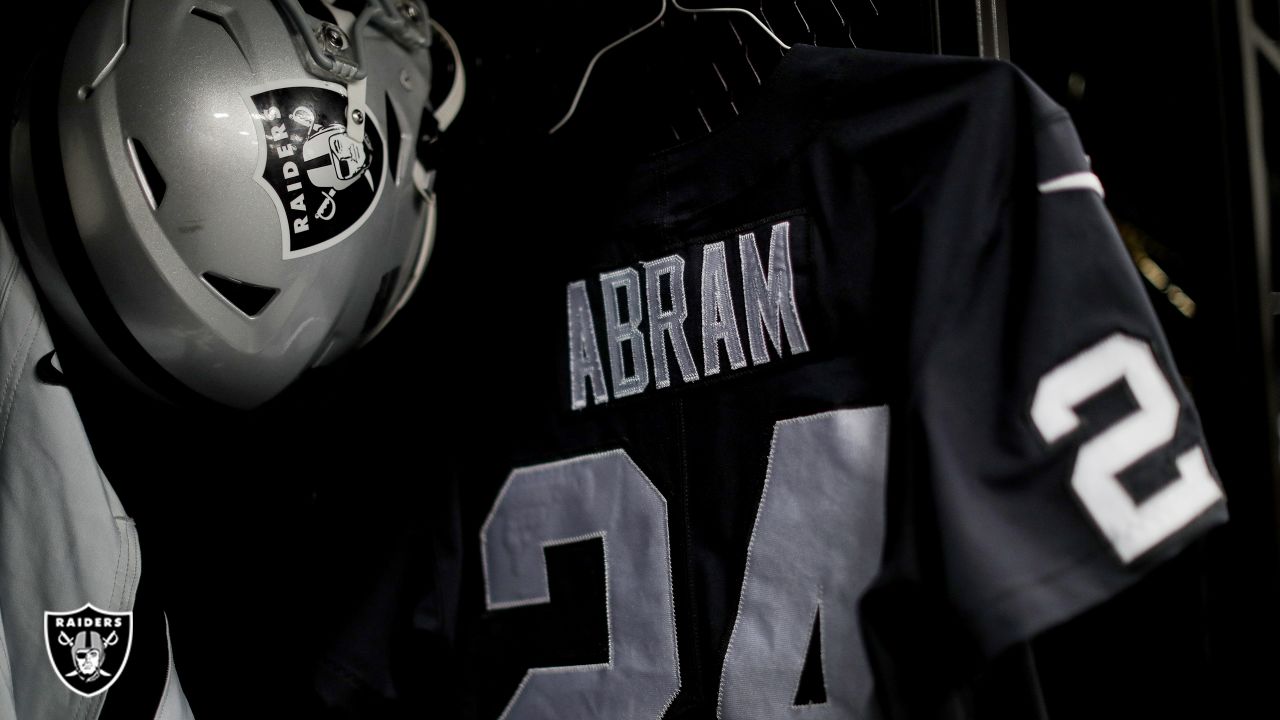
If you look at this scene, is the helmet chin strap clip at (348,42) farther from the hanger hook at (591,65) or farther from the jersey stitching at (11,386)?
the jersey stitching at (11,386)

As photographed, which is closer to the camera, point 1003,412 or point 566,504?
point 1003,412

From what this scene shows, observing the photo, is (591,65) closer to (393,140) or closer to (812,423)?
(393,140)

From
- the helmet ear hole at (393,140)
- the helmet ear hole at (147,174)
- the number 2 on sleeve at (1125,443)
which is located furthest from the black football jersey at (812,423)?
the helmet ear hole at (147,174)

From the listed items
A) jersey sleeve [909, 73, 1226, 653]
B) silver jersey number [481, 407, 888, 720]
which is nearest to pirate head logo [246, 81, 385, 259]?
silver jersey number [481, 407, 888, 720]

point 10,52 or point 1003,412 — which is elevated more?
point 10,52

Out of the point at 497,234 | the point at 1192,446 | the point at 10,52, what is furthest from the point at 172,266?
the point at 1192,446

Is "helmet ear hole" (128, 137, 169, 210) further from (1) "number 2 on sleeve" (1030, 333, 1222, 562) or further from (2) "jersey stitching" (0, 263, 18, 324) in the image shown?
(1) "number 2 on sleeve" (1030, 333, 1222, 562)

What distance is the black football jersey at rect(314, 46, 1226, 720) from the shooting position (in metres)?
0.57

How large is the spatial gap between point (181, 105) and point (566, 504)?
44 cm

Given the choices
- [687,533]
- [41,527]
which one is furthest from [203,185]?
[687,533]

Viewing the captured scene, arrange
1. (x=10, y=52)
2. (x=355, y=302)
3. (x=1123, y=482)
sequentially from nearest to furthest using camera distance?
(x=1123, y=482) → (x=355, y=302) → (x=10, y=52)

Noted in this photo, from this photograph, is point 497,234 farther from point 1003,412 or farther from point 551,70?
point 1003,412

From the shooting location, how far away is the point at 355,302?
0.86 m

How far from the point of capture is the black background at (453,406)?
35.4 inches
